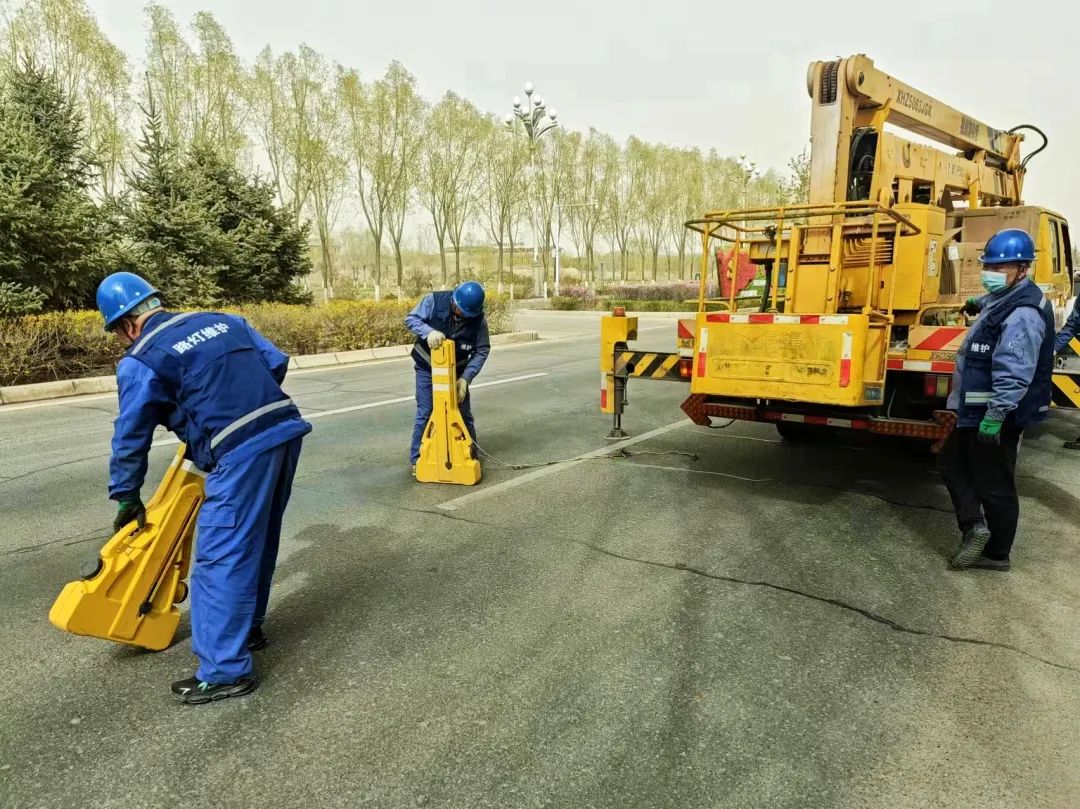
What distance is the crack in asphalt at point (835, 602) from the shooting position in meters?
3.15

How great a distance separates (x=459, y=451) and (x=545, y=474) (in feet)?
2.58

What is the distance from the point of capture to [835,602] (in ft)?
11.8

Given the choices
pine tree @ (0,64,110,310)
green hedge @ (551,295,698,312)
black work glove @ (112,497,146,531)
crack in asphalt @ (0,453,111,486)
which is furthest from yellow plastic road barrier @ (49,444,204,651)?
green hedge @ (551,295,698,312)

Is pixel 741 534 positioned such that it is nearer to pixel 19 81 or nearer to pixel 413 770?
pixel 413 770

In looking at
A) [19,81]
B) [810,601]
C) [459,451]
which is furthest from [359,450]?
[19,81]

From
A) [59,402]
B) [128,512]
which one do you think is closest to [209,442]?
[128,512]

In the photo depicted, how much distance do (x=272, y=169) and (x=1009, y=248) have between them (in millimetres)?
36721

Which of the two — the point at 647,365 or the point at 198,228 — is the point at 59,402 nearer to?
the point at 198,228

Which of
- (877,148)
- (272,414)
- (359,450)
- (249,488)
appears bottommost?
(359,450)

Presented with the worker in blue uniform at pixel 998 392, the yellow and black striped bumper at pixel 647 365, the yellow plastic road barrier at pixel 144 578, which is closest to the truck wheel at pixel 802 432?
the yellow and black striped bumper at pixel 647 365

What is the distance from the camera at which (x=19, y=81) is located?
46.5 feet

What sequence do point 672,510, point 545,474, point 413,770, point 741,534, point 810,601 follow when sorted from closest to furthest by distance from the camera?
point 413,770 → point 810,601 → point 741,534 → point 672,510 → point 545,474

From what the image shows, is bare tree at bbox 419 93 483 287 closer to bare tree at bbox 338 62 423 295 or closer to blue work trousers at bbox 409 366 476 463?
bare tree at bbox 338 62 423 295

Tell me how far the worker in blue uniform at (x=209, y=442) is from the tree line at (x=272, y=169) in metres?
10.3
